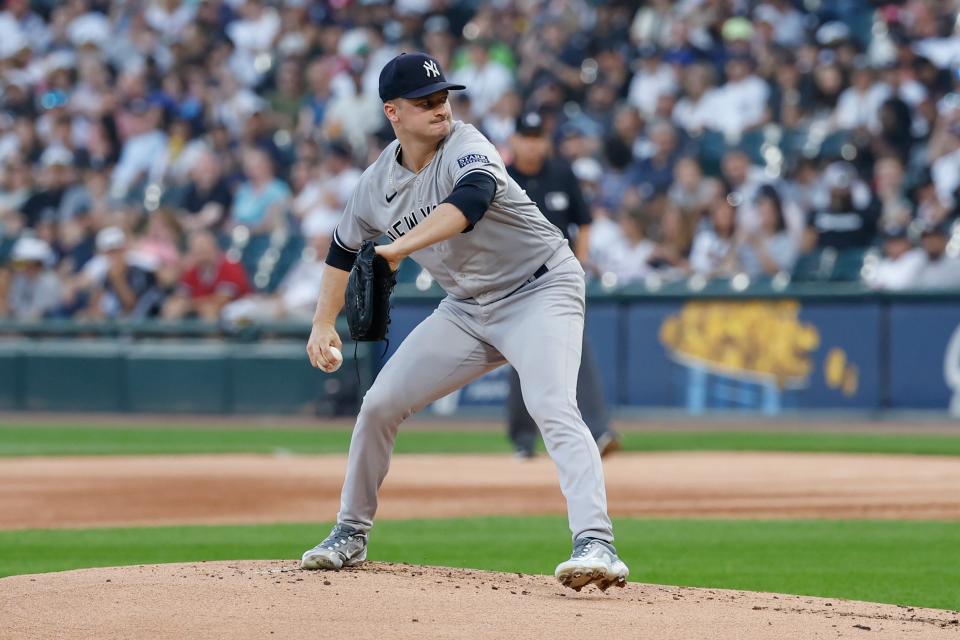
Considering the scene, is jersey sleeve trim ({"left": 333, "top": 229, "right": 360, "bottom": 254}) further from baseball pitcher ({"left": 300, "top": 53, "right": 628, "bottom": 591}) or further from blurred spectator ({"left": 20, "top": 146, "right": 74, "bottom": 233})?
blurred spectator ({"left": 20, "top": 146, "right": 74, "bottom": 233})

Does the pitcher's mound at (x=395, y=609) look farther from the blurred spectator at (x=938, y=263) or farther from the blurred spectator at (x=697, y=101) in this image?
the blurred spectator at (x=697, y=101)

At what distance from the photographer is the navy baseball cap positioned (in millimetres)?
5137

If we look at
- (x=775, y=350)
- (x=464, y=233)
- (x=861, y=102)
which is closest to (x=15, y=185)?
(x=775, y=350)

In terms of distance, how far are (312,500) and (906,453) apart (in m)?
5.10

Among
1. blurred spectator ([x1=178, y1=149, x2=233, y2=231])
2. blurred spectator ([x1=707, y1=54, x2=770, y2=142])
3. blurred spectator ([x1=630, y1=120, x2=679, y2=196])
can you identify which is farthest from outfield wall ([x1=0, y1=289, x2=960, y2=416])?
blurred spectator ([x1=707, y1=54, x2=770, y2=142])

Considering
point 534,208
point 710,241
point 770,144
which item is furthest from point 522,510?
point 770,144

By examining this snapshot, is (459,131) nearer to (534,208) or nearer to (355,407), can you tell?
(534,208)

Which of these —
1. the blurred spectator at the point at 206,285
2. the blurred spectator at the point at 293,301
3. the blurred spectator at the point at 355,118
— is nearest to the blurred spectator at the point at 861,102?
the blurred spectator at the point at 293,301

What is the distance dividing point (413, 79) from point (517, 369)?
105 cm

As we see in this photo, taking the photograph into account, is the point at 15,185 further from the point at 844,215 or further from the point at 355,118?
the point at 844,215

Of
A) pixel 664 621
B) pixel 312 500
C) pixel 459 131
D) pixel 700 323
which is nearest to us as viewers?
pixel 664 621

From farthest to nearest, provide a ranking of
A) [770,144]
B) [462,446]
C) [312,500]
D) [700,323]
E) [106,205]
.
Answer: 1. [106,205]
2. [770,144]
3. [700,323]
4. [462,446]
5. [312,500]

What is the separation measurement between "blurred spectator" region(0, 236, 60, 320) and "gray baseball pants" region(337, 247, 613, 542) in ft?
42.1

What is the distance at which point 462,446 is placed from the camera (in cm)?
1301
